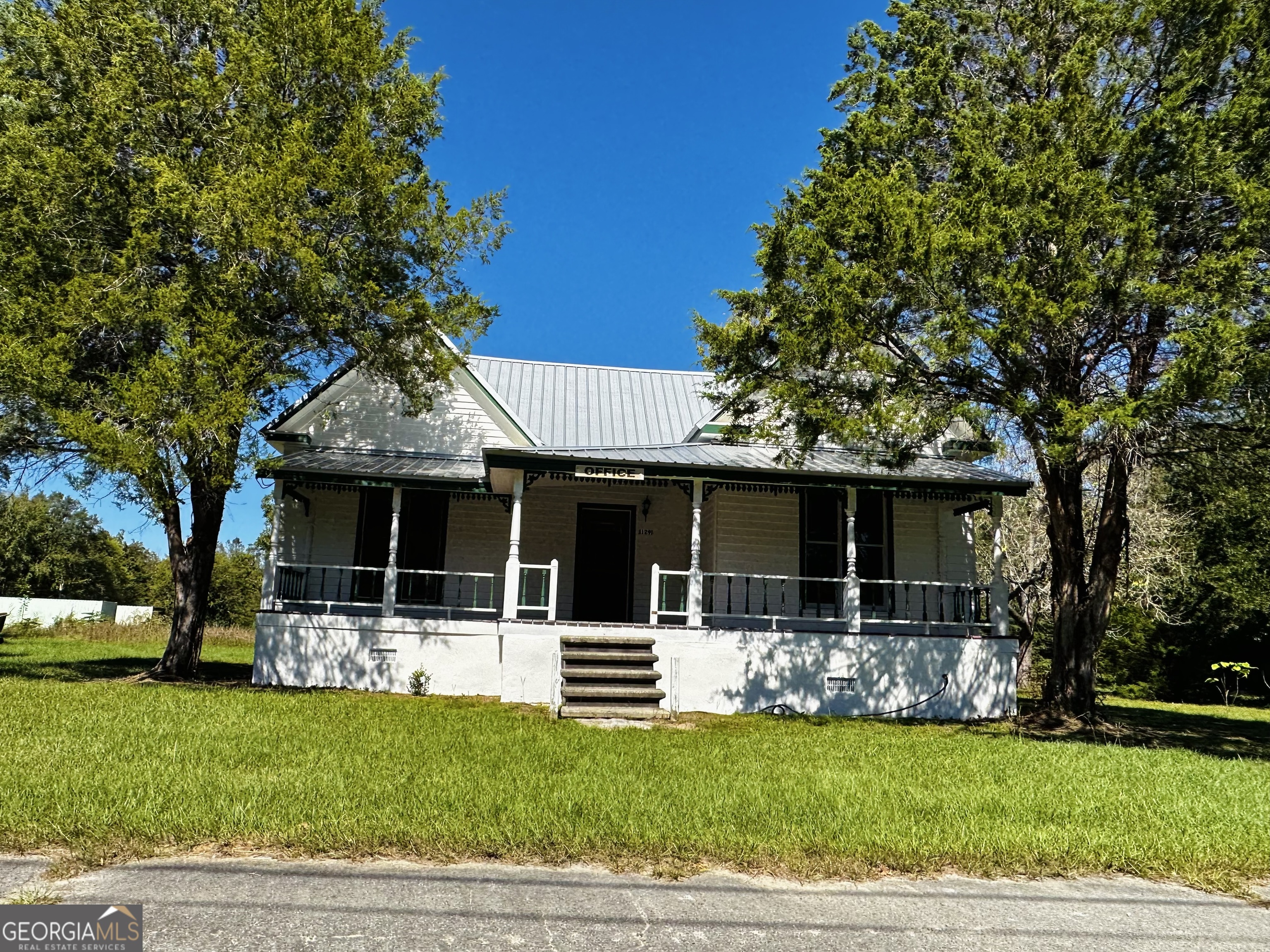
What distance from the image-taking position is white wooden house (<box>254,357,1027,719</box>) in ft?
41.2

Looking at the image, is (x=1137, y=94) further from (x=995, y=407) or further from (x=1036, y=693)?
(x=1036, y=693)

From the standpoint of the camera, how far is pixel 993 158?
955 cm

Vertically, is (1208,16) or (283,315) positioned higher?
(1208,16)

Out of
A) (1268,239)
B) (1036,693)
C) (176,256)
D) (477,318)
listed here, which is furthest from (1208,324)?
(1036,693)

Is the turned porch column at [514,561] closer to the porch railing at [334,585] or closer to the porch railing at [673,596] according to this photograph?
the porch railing at [673,596]

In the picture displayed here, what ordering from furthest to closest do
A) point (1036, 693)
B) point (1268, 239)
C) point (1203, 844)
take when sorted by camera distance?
point (1036, 693), point (1268, 239), point (1203, 844)

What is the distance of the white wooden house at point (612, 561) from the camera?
41.2ft

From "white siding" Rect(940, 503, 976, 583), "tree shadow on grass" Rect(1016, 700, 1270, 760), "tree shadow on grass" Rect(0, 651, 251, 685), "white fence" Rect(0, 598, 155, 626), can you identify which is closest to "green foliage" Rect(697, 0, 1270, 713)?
"tree shadow on grass" Rect(1016, 700, 1270, 760)

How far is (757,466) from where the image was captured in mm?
13086

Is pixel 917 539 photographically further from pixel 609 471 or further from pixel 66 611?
pixel 66 611

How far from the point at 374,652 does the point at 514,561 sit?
9.03 feet

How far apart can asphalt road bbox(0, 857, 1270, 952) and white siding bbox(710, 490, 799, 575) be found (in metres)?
10.3

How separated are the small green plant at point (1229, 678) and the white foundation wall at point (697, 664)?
12530 millimetres

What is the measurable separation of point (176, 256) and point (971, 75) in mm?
12142
